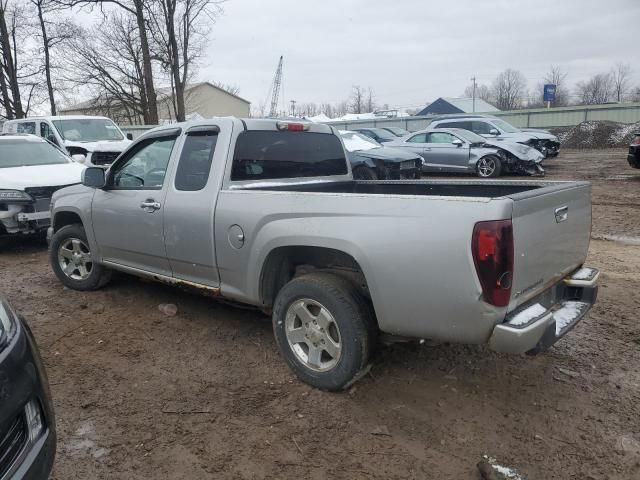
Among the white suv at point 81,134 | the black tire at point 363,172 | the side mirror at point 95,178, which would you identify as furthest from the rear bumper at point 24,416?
the white suv at point 81,134

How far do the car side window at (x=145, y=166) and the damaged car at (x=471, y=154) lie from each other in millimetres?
11694

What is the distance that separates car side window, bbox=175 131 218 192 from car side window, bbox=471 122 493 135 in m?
15.5

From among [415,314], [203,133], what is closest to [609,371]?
[415,314]

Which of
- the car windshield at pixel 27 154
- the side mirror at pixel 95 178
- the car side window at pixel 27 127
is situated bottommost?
the side mirror at pixel 95 178

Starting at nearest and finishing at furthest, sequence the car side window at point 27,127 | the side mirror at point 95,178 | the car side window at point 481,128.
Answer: the side mirror at point 95,178 < the car side window at point 27,127 < the car side window at point 481,128

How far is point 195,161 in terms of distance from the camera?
3906 millimetres

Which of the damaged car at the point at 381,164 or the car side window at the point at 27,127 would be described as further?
the car side window at the point at 27,127

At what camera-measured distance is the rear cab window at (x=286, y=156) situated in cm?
378

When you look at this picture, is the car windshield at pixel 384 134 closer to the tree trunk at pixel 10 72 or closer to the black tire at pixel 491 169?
the black tire at pixel 491 169

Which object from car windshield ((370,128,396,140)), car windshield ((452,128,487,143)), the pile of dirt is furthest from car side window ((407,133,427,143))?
the pile of dirt

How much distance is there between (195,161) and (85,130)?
10760 mm

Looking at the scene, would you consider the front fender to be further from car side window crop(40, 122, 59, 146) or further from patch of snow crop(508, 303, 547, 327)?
car side window crop(40, 122, 59, 146)

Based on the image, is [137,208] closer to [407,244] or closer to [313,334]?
[313,334]

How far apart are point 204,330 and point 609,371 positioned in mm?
3117
